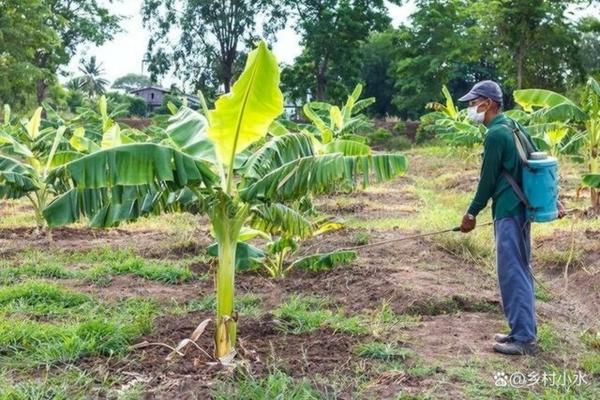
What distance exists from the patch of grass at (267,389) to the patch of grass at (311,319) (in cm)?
110

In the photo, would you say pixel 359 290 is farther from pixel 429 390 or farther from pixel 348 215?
pixel 348 215

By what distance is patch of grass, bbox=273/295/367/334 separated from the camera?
5188mm

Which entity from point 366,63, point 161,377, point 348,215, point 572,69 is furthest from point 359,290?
point 366,63

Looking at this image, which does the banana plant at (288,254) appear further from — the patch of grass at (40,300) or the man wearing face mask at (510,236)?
the patch of grass at (40,300)

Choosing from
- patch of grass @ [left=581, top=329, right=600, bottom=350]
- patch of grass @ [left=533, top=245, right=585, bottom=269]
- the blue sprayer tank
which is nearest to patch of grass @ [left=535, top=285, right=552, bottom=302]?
patch of grass @ [left=533, top=245, right=585, bottom=269]

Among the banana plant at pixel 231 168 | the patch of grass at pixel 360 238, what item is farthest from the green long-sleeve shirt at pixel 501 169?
the patch of grass at pixel 360 238

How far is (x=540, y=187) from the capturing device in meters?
4.71

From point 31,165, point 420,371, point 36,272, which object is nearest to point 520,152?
point 420,371

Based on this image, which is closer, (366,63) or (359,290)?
(359,290)

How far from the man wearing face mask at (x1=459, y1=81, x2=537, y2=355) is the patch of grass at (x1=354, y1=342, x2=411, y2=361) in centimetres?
72

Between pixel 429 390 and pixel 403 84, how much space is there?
35.1 meters

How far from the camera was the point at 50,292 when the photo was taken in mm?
6086

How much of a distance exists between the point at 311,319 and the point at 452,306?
4.75ft

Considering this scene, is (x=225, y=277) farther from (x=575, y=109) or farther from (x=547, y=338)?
(x=575, y=109)
